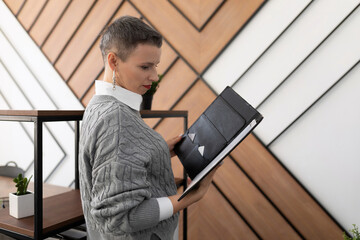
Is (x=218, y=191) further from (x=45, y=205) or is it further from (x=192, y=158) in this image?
(x=45, y=205)

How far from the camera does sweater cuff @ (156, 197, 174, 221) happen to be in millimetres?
751

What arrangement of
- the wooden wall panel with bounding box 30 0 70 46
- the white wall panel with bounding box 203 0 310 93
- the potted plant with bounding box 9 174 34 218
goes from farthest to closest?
1. the wooden wall panel with bounding box 30 0 70 46
2. the white wall panel with bounding box 203 0 310 93
3. the potted plant with bounding box 9 174 34 218

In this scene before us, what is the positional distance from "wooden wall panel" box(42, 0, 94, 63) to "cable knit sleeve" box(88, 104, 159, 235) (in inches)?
66.2

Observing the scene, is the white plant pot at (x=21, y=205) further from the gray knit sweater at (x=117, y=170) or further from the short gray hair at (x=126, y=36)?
the short gray hair at (x=126, y=36)

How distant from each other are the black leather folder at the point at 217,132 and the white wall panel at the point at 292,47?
718 mm

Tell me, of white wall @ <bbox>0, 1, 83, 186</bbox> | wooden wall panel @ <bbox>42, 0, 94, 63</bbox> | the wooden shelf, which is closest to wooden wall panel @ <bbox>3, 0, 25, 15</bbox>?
white wall @ <bbox>0, 1, 83, 186</bbox>

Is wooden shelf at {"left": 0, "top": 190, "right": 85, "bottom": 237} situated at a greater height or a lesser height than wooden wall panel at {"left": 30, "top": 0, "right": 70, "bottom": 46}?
lesser

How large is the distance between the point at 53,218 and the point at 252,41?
4.29ft

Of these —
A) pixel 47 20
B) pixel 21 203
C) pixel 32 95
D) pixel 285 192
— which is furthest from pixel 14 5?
pixel 285 192

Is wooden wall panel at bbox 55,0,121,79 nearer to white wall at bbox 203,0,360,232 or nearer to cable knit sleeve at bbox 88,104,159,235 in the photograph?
white wall at bbox 203,0,360,232

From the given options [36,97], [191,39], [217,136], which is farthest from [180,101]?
[36,97]

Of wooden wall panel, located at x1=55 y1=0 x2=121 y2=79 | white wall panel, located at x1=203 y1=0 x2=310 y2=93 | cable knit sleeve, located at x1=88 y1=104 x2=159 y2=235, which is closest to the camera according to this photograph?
cable knit sleeve, located at x1=88 y1=104 x2=159 y2=235

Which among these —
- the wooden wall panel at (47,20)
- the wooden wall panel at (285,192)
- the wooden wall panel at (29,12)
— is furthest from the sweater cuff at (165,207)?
the wooden wall panel at (29,12)

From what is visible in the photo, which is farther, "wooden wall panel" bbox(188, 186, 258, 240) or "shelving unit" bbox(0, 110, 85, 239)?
"wooden wall panel" bbox(188, 186, 258, 240)
